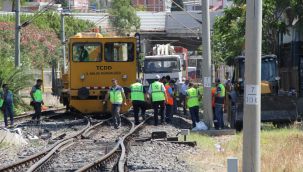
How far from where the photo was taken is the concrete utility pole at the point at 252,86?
40.7ft

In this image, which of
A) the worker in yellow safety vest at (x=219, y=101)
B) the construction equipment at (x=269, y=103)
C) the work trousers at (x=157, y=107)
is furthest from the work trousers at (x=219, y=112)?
the work trousers at (x=157, y=107)

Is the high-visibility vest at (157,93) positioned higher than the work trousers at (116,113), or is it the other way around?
the high-visibility vest at (157,93)

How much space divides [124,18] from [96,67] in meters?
50.9

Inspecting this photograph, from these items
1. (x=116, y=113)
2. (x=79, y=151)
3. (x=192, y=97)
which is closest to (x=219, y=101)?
(x=192, y=97)

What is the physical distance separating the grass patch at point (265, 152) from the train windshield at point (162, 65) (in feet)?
60.6

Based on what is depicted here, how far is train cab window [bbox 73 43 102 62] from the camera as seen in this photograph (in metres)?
32.4

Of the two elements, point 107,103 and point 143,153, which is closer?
point 143,153

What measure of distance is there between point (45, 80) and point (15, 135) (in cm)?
4072

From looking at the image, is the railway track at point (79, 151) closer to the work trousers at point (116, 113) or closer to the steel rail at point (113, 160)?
the steel rail at point (113, 160)

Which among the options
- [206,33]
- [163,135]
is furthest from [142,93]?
[163,135]

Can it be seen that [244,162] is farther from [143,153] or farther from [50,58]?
[50,58]

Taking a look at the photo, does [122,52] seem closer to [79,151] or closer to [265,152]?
[79,151]

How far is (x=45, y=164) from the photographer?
16.6 meters

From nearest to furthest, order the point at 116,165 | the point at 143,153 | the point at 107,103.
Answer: the point at 116,165 → the point at 143,153 → the point at 107,103
